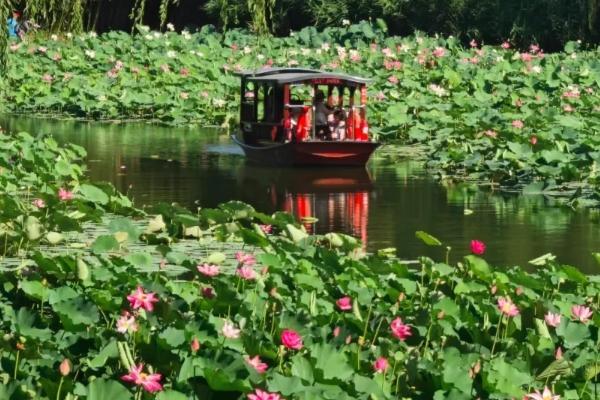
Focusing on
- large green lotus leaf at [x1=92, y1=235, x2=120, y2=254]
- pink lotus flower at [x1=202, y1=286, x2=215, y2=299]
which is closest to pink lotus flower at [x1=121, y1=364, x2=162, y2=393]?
pink lotus flower at [x1=202, y1=286, x2=215, y2=299]

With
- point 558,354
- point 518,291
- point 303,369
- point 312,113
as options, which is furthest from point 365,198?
point 303,369

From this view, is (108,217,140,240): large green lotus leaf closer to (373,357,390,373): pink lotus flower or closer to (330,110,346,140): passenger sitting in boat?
(373,357,390,373): pink lotus flower

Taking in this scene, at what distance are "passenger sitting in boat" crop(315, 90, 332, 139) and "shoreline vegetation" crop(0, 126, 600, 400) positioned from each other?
954cm

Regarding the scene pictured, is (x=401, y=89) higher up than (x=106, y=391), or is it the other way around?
(x=401, y=89)

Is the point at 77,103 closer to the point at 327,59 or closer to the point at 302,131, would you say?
the point at 327,59

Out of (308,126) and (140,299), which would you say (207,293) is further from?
(308,126)

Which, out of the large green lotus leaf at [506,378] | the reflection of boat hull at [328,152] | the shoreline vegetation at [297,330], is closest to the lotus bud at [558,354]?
the shoreline vegetation at [297,330]

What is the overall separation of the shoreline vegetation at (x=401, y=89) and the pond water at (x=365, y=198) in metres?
0.76

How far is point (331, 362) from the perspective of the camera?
21.9 feet

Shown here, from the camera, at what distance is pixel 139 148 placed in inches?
830

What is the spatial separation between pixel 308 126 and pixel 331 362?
42.5 ft

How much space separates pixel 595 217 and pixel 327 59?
15327mm

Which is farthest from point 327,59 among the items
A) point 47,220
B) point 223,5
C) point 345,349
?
point 345,349

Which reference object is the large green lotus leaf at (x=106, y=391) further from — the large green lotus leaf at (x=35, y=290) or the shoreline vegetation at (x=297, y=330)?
the large green lotus leaf at (x=35, y=290)
